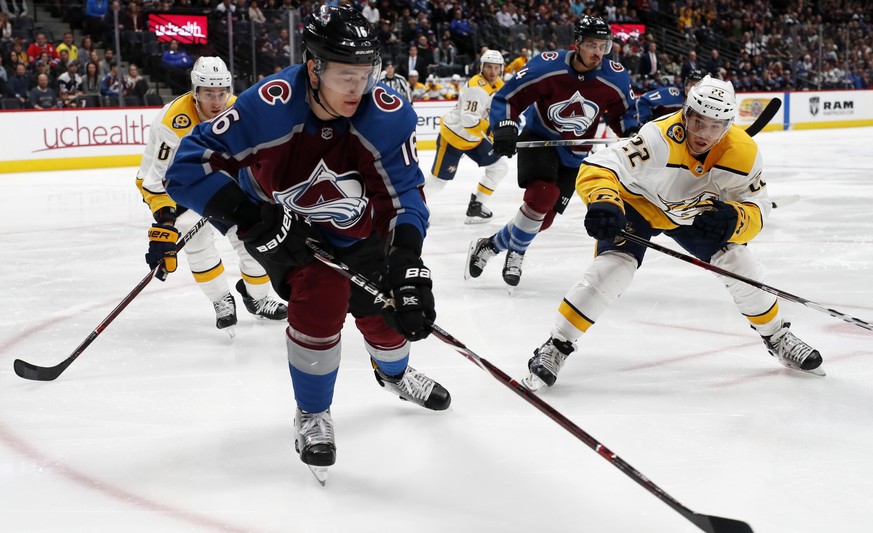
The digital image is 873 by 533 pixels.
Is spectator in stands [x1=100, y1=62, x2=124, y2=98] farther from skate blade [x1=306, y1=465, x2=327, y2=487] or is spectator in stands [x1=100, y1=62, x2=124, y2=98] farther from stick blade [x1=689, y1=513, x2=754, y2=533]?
stick blade [x1=689, y1=513, x2=754, y2=533]

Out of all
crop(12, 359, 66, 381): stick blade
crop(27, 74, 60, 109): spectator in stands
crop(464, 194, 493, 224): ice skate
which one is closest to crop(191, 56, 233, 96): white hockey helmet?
crop(12, 359, 66, 381): stick blade

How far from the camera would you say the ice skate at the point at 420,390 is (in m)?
2.76

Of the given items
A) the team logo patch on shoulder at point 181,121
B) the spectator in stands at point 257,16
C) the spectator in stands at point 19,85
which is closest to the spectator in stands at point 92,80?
the spectator in stands at point 19,85

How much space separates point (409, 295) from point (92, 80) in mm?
8451

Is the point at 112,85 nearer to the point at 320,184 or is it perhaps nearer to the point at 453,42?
the point at 453,42

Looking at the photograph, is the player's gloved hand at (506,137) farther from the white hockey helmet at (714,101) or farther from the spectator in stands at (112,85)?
the spectator in stands at (112,85)

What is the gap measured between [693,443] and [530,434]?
444 millimetres

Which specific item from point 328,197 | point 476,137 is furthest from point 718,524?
point 476,137

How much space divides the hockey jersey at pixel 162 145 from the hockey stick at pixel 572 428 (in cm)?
148

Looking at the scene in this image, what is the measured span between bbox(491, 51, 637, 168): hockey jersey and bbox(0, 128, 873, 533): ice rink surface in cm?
76

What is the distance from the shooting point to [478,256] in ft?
15.1

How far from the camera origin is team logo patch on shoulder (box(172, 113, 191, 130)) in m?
3.60

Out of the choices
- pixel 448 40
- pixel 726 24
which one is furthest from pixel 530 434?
pixel 726 24

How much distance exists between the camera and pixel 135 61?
991cm
